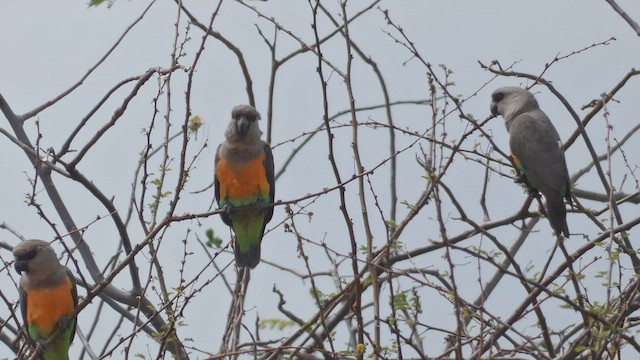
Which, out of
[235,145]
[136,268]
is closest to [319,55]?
[235,145]

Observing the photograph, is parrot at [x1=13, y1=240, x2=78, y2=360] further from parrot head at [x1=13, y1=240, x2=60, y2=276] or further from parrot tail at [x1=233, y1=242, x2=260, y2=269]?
parrot tail at [x1=233, y1=242, x2=260, y2=269]

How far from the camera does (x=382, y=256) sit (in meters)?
5.14

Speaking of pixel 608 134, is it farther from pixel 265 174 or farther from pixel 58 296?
pixel 58 296

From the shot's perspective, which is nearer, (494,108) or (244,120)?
(244,120)

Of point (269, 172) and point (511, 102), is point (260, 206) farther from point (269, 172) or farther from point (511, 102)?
point (511, 102)

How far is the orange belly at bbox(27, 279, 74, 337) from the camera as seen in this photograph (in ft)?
22.6

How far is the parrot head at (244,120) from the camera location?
22.5 feet

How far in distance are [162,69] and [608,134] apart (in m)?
2.68

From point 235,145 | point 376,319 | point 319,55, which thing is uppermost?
point 235,145

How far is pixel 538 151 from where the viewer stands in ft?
22.8

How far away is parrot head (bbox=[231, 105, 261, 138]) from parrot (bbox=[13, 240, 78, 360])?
1752mm

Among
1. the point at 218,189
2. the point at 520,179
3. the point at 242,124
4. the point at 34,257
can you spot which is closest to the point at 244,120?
the point at 242,124

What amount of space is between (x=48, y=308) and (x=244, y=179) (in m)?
1.82

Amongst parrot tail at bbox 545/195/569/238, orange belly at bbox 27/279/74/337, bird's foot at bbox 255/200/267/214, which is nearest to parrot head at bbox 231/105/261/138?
bird's foot at bbox 255/200/267/214
